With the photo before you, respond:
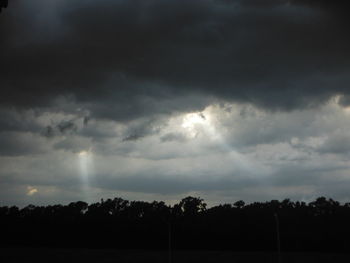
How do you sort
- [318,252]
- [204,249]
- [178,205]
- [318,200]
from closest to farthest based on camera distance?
[318,252] < [204,249] < [318,200] < [178,205]

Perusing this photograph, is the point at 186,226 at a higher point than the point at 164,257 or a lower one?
higher

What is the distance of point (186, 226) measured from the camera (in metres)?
120

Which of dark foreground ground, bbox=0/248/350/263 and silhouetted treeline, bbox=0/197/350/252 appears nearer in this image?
dark foreground ground, bbox=0/248/350/263

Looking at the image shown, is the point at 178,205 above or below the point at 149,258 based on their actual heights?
above

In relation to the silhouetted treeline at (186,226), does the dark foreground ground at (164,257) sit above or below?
below

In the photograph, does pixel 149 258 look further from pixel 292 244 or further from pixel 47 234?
pixel 47 234

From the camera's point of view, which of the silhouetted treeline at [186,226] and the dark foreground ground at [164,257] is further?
the silhouetted treeline at [186,226]

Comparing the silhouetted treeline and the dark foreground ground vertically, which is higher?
the silhouetted treeline

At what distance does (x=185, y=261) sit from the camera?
90.9 meters

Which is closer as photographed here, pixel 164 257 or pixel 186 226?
pixel 164 257

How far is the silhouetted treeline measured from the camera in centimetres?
11038

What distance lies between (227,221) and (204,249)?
1097 centimetres

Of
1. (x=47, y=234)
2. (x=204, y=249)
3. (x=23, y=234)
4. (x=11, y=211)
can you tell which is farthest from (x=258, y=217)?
(x=11, y=211)

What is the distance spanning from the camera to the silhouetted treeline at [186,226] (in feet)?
362
